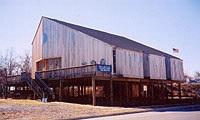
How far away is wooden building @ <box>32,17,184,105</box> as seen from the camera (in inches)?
1155

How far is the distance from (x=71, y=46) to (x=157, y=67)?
10.7 meters

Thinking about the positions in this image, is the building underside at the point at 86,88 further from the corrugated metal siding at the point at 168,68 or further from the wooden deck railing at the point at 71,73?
the corrugated metal siding at the point at 168,68

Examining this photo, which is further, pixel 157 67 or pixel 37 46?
pixel 37 46

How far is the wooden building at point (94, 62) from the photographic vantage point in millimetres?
29328

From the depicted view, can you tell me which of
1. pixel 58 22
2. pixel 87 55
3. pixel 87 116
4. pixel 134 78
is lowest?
pixel 87 116

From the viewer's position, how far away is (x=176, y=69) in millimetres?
41562

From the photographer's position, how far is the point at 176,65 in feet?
137

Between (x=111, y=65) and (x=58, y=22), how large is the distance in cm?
990

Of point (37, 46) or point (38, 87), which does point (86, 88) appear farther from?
point (38, 87)

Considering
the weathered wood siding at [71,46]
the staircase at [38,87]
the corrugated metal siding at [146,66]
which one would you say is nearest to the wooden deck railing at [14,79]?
the staircase at [38,87]

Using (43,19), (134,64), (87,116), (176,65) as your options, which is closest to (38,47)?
(43,19)

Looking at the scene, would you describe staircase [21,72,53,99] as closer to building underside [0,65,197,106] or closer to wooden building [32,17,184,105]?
building underside [0,65,197,106]

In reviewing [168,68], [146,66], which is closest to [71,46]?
[146,66]

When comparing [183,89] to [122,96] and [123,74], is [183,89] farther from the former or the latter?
[123,74]
